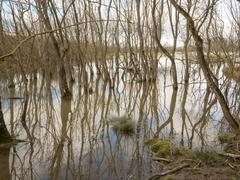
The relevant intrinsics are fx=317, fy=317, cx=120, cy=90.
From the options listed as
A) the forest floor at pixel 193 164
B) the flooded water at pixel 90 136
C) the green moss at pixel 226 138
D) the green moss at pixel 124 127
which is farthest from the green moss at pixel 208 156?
the green moss at pixel 124 127

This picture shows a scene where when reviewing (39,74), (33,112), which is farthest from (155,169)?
(39,74)

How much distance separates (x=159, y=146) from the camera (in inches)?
275

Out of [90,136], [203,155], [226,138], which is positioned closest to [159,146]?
[203,155]

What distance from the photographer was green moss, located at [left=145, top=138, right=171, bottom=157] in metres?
6.63

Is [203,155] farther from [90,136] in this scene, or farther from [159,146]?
[90,136]

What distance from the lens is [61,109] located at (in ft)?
41.0

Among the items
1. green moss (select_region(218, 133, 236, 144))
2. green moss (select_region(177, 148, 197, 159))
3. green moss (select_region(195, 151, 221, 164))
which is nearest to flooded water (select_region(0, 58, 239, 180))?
green moss (select_region(218, 133, 236, 144))

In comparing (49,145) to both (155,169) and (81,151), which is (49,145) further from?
(155,169)

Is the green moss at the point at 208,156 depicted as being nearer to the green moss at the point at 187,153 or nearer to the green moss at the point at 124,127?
the green moss at the point at 187,153

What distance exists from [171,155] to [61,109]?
22.7 feet

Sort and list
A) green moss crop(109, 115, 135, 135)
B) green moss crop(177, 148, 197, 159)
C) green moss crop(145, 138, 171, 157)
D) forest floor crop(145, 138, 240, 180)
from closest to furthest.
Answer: forest floor crop(145, 138, 240, 180)
green moss crop(177, 148, 197, 159)
green moss crop(145, 138, 171, 157)
green moss crop(109, 115, 135, 135)

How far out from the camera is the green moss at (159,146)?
6.63m

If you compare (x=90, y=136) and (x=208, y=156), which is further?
(x=90, y=136)

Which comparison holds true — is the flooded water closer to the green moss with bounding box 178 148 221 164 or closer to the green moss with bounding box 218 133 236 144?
the green moss with bounding box 218 133 236 144
